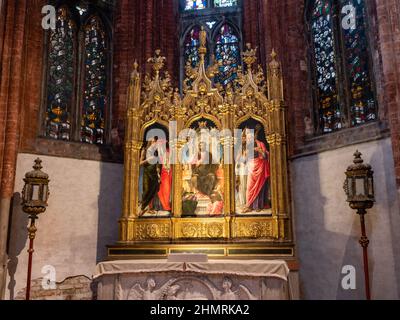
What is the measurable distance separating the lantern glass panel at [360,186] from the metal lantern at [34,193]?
6.03 metres

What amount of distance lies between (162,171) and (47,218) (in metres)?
2.94

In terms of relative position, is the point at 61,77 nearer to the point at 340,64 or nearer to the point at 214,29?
the point at 214,29

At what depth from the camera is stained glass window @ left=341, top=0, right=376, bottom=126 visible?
10086 millimetres

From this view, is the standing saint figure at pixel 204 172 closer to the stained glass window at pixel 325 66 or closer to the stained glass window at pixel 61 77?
the stained glass window at pixel 325 66

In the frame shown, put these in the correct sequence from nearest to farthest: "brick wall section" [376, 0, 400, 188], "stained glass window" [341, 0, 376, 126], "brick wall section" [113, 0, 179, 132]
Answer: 1. "brick wall section" [376, 0, 400, 188]
2. "stained glass window" [341, 0, 376, 126]
3. "brick wall section" [113, 0, 179, 132]

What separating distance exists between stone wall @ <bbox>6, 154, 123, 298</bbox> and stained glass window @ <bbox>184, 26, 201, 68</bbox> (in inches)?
171

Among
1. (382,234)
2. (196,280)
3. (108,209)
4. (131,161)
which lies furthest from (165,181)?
(382,234)

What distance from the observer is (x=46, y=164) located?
1066cm

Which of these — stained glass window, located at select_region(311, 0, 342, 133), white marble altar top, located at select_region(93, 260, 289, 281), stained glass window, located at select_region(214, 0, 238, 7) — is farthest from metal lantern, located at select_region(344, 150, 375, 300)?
stained glass window, located at select_region(214, 0, 238, 7)

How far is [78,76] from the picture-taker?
12.1m

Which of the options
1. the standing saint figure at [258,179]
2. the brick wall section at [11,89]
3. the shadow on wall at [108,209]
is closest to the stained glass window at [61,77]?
the brick wall section at [11,89]

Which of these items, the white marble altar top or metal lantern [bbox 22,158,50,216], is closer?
the white marble altar top

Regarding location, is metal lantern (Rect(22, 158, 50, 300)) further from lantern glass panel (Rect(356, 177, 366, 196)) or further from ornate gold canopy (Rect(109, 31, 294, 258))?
lantern glass panel (Rect(356, 177, 366, 196))
